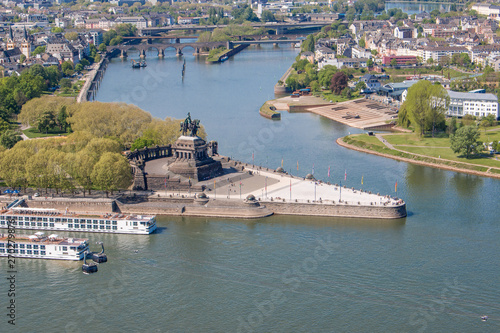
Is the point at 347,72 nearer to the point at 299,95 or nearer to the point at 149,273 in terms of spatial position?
the point at 299,95

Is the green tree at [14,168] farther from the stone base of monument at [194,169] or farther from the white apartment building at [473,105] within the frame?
the white apartment building at [473,105]

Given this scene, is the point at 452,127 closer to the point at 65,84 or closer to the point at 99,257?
the point at 99,257

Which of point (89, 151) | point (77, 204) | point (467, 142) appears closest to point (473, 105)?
point (467, 142)

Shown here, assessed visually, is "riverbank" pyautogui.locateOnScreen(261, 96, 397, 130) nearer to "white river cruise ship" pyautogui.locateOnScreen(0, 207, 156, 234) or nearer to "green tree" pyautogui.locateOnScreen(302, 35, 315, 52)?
"white river cruise ship" pyautogui.locateOnScreen(0, 207, 156, 234)

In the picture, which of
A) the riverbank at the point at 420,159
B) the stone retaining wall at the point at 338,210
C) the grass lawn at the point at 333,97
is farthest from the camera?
the grass lawn at the point at 333,97

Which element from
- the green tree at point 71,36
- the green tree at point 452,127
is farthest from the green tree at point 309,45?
the green tree at point 452,127
